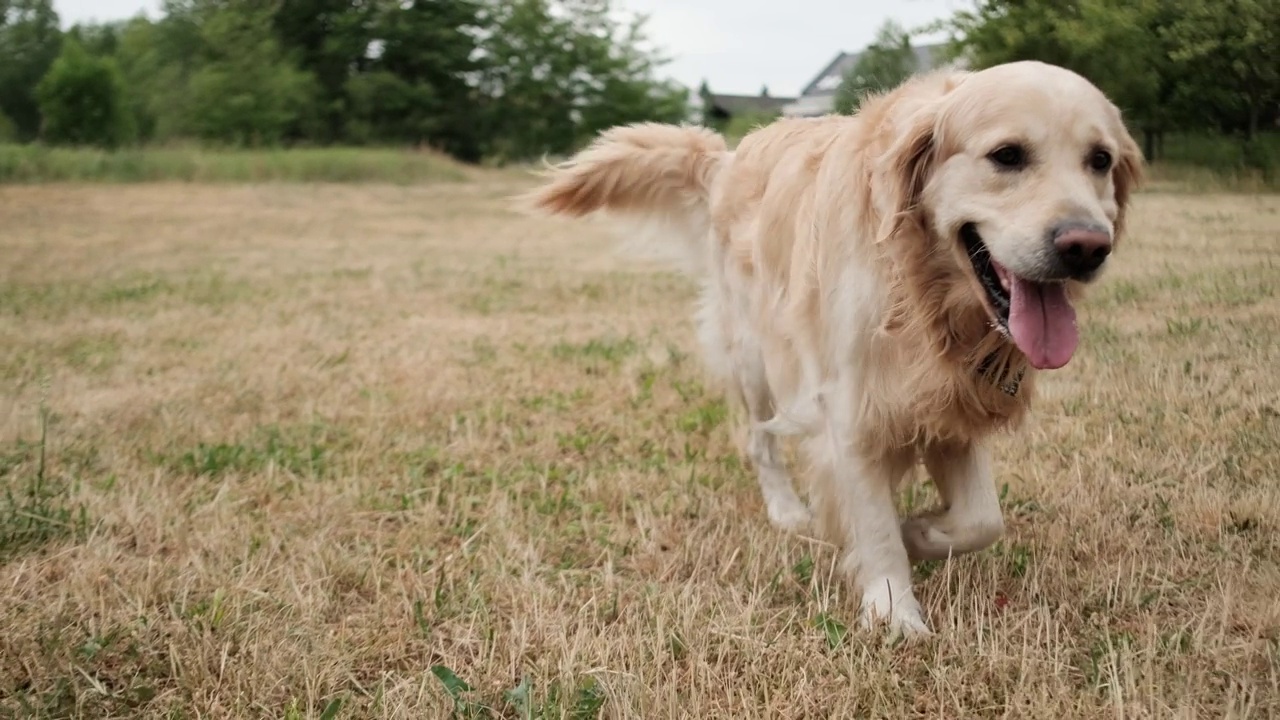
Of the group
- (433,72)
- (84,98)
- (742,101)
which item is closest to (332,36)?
(433,72)

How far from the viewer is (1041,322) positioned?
7.11ft

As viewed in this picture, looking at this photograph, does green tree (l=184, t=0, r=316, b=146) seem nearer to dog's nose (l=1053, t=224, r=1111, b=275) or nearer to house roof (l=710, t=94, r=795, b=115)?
dog's nose (l=1053, t=224, r=1111, b=275)


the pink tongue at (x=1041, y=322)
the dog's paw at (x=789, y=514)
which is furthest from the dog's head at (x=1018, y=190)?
the dog's paw at (x=789, y=514)

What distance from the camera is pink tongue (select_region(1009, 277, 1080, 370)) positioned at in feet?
7.06

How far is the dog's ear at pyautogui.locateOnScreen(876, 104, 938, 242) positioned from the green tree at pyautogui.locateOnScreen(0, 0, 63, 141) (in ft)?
114

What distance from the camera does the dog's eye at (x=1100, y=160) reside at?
2242mm

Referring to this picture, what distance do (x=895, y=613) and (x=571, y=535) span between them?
1.01m

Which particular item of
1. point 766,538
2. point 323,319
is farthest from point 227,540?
point 323,319

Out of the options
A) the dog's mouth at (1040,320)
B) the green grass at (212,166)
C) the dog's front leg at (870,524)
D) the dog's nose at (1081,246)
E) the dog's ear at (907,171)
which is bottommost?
the green grass at (212,166)

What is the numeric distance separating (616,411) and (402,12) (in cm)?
3389

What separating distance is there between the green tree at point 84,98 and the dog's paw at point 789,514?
29.9 metres

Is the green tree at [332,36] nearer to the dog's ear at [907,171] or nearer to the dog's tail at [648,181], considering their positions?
the dog's tail at [648,181]

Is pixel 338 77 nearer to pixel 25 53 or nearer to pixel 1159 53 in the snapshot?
pixel 25 53

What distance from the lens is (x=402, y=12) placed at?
114 feet
